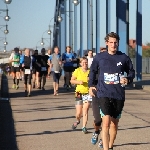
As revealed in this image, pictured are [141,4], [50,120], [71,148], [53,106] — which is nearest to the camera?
[71,148]

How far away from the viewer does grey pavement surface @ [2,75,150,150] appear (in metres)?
9.33

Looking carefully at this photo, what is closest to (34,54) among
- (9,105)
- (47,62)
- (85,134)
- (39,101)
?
(47,62)

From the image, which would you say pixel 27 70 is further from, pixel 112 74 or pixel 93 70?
pixel 112 74

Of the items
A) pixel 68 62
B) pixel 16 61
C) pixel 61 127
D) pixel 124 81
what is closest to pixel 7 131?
pixel 61 127

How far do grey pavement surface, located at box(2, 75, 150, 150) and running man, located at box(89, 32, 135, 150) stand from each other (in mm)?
1195

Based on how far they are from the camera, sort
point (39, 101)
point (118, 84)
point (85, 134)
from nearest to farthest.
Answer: point (118, 84) < point (85, 134) < point (39, 101)

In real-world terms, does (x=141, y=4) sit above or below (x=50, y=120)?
above

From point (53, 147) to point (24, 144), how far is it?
548mm

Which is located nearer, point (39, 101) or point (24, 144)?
point (24, 144)

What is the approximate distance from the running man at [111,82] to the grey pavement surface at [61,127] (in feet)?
3.92

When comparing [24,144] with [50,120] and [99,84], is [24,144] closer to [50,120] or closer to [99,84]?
[99,84]

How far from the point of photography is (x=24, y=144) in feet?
30.9

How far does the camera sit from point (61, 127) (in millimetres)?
11734

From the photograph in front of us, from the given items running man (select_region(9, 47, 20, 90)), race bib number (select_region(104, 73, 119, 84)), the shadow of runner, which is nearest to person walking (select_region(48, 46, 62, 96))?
running man (select_region(9, 47, 20, 90))
